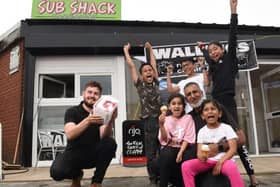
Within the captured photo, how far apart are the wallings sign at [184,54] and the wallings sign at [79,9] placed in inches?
79.9

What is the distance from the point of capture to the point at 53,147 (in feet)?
19.6

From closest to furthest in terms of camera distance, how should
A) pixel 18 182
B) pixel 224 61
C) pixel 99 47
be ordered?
pixel 224 61
pixel 18 182
pixel 99 47

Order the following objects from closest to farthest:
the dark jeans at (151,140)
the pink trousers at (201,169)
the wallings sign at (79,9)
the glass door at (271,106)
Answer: the pink trousers at (201,169), the dark jeans at (151,140), the wallings sign at (79,9), the glass door at (271,106)

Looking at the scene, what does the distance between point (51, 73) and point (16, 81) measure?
71 centimetres

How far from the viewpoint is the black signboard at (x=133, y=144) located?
17.7 ft

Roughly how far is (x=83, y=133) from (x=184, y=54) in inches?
147

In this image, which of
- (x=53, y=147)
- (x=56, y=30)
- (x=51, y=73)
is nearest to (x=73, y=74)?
(x=51, y=73)

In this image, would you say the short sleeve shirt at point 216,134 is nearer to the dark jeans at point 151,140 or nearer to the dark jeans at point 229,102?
the dark jeans at point 229,102

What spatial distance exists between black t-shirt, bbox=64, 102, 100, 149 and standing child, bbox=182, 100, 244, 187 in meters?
0.90

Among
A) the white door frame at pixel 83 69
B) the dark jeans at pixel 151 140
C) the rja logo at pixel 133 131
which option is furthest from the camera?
the white door frame at pixel 83 69

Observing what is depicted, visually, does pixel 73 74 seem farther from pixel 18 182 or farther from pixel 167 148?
pixel 167 148

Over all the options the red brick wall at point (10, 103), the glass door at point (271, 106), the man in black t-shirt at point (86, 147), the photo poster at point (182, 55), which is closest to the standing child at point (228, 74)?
the man in black t-shirt at point (86, 147)

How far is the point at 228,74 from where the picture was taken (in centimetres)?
315

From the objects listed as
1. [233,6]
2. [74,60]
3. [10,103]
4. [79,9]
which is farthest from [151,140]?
[79,9]
